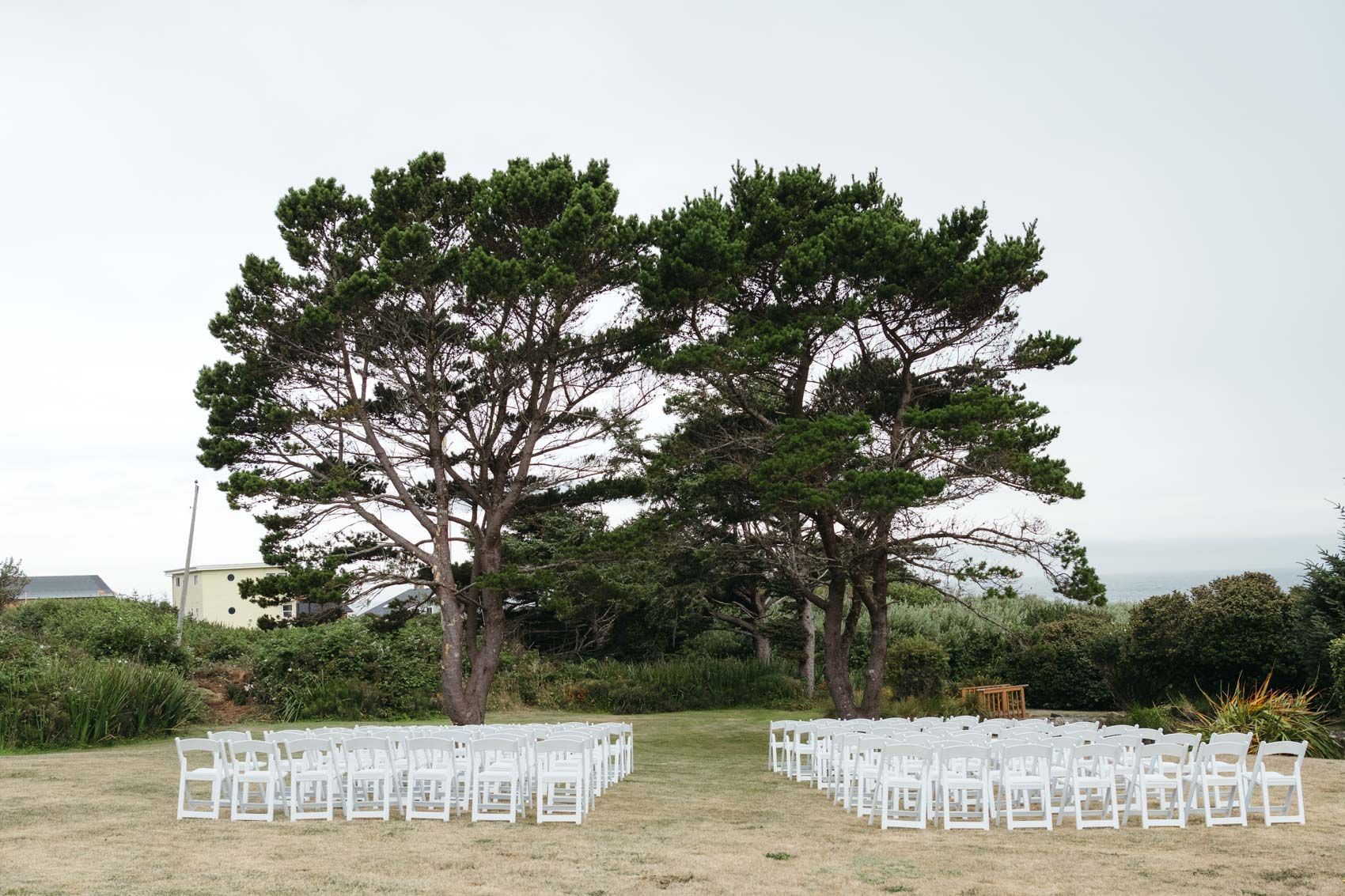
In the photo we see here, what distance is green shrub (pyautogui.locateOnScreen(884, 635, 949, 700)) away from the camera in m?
23.3

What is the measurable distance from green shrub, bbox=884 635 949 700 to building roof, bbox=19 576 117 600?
58840mm

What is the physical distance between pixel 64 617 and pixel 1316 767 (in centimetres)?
2751

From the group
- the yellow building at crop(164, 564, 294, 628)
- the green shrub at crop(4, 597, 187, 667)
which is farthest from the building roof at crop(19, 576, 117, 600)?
the green shrub at crop(4, 597, 187, 667)

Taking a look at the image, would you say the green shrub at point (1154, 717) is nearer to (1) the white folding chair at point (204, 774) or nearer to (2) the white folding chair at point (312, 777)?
(2) the white folding chair at point (312, 777)

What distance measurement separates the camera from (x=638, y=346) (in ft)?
62.7

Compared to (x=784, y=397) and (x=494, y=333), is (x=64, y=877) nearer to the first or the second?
(x=494, y=333)

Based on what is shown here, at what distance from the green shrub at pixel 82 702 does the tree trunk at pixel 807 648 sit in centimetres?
1520

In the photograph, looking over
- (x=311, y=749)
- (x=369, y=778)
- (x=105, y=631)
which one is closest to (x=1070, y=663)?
(x=369, y=778)

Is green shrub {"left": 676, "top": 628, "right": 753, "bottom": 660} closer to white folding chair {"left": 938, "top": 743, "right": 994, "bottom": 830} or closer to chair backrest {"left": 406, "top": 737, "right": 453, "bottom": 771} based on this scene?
white folding chair {"left": 938, "top": 743, "right": 994, "bottom": 830}

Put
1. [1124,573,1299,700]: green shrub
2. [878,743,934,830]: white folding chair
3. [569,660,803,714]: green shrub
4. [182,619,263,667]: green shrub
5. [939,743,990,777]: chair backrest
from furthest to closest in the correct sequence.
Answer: [569,660,803,714]: green shrub < [182,619,263,667]: green shrub < [1124,573,1299,700]: green shrub < [878,743,934,830]: white folding chair < [939,743,990,777]: chair backrest

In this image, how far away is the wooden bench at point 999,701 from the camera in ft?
65.0

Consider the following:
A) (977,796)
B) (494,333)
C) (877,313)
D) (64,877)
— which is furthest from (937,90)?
(64,877)

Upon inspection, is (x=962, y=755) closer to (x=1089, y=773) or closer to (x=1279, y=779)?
(x=1089, y=773)

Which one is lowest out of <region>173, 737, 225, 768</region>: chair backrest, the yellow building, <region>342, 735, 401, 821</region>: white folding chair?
<region>342, 735, 401, 821</region>: white folding chair
